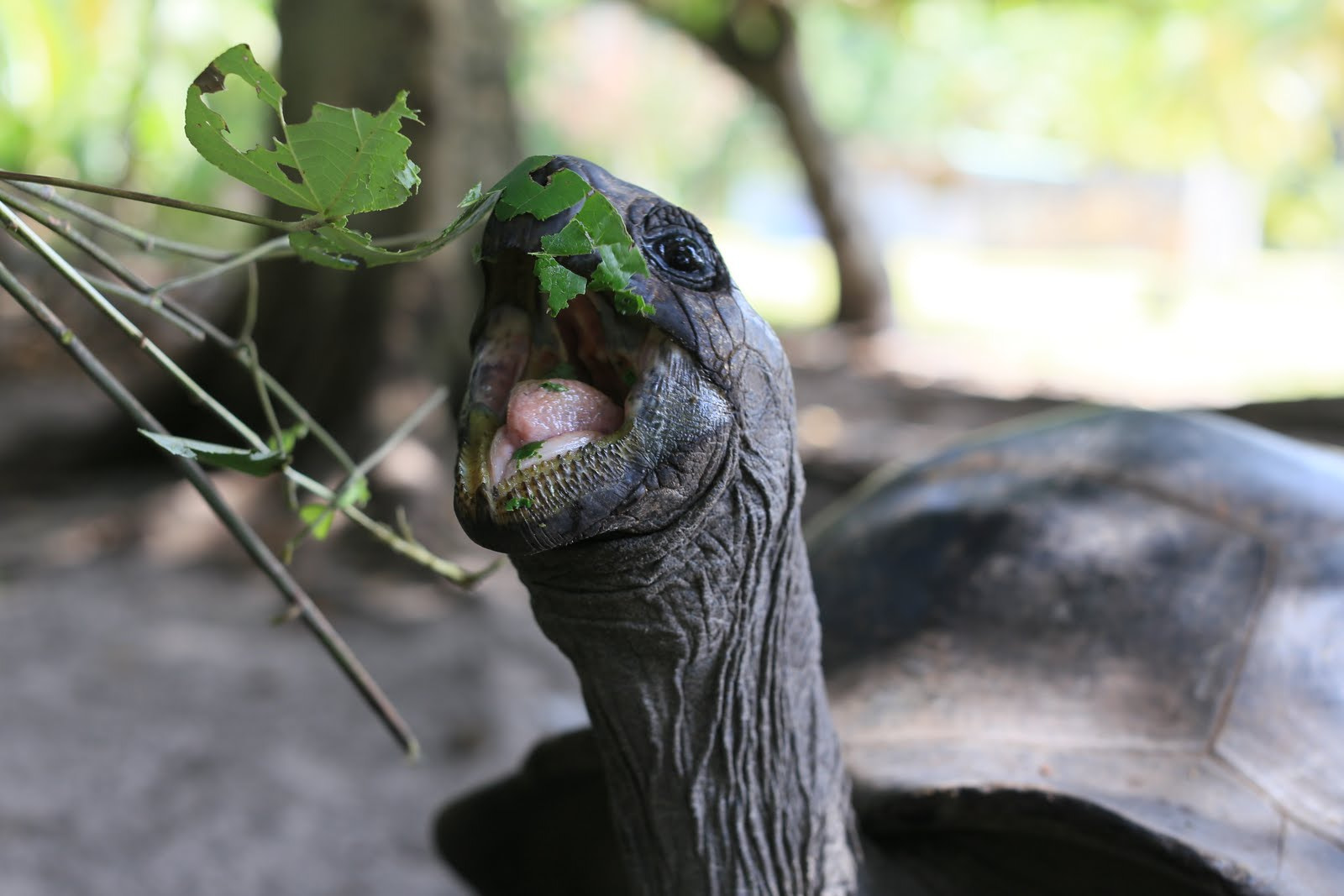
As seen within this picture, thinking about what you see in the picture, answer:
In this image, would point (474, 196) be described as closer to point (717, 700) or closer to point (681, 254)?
point (681, 254)

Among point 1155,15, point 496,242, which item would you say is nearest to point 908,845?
point 496,242

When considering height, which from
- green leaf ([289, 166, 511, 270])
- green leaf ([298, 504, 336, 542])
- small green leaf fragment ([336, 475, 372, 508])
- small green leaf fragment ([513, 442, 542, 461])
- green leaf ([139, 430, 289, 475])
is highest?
green leaf ([289, 166, 511, 270])

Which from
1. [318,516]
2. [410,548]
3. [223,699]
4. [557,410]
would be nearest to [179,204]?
[557,410]

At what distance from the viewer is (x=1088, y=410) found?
6.61ft

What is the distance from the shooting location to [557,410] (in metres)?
0.96

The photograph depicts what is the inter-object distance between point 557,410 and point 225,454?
268mm

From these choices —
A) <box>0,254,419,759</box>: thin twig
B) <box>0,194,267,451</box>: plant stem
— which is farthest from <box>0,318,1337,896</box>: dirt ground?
<box>0,194,267,451</box>: plant stem

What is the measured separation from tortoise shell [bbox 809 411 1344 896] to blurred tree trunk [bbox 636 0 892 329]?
22.2ft

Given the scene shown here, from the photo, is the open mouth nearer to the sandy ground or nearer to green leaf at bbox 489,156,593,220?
green leaf at bbox 489,156,593,220

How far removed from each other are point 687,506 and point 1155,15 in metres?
8.97

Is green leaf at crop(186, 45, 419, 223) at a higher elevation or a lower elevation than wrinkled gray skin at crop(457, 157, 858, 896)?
higher

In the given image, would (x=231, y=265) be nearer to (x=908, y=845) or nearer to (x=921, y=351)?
(x=908, y=845)

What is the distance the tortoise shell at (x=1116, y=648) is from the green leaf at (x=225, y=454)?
768 millimetres

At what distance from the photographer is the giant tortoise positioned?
3.26 feet
